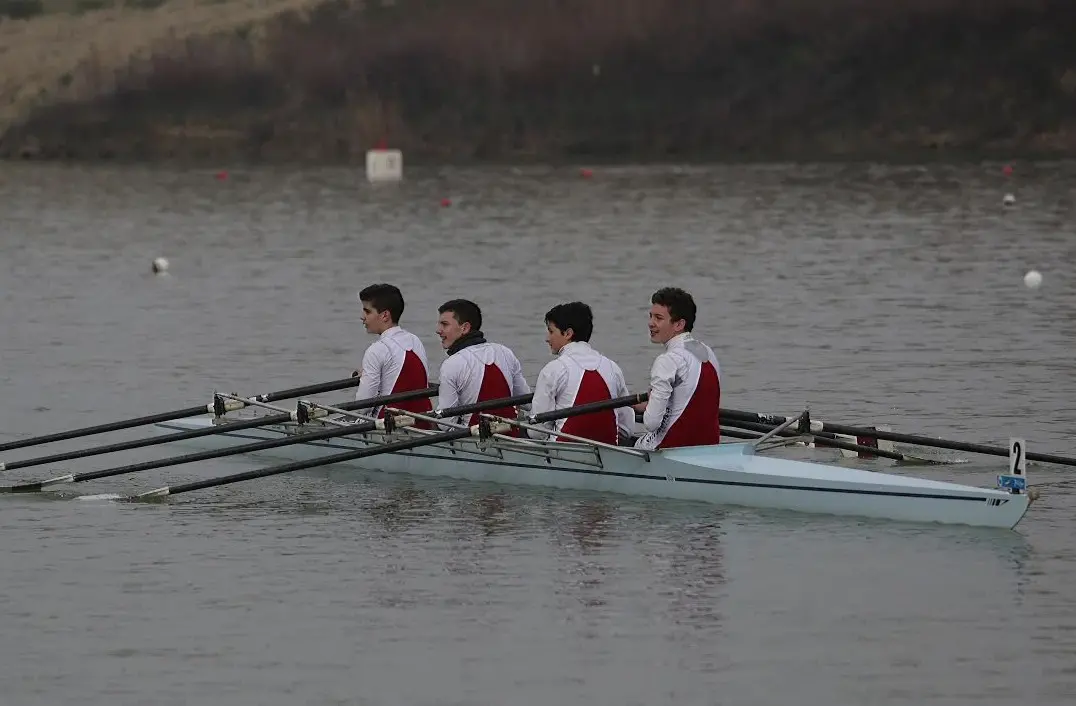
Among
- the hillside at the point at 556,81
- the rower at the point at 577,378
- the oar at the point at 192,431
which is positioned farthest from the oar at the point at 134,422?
the hillside at the point at 556,81

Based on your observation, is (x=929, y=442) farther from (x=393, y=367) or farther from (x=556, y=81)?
(x=556, y=81)

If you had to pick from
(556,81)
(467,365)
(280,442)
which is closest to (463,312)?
(467,365)

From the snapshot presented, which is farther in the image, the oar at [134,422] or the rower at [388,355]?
the oar at [134,422]

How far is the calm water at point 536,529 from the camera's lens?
960 cm

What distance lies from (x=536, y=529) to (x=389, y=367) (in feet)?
7.24

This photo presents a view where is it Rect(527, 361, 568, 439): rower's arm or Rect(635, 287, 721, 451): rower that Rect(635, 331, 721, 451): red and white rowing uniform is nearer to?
Rect(635, 287, 721, 451): rower

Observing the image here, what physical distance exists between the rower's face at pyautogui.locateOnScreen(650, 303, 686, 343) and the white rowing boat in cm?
73

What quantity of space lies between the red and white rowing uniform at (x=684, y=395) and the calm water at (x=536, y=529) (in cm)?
49

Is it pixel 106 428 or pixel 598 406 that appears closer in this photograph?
pixel 598 406

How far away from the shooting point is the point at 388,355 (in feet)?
46.8

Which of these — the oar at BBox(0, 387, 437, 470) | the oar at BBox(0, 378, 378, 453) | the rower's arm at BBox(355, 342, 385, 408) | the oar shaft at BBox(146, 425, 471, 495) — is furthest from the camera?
the oar at BBox(0, 378, 378, 453)

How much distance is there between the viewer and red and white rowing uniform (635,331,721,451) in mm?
12586

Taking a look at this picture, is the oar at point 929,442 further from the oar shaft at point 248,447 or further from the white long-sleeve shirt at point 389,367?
the white long-sleeve shirt at point 389,367

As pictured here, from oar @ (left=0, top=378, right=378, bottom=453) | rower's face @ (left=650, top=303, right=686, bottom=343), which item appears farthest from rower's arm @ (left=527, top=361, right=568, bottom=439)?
oar @ (left=0, top=378, right=378, bottom=453)
